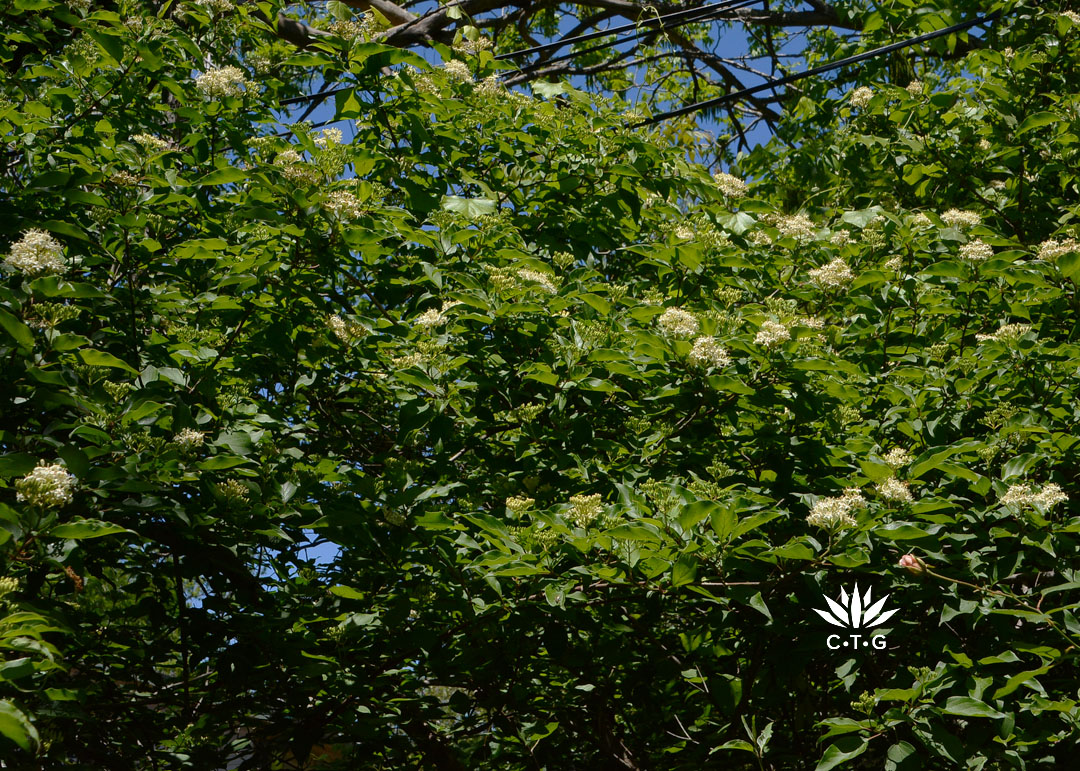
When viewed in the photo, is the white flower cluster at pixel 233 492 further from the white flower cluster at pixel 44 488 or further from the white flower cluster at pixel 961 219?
the white flower cluster at pixel 961 219

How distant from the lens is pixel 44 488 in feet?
6.05

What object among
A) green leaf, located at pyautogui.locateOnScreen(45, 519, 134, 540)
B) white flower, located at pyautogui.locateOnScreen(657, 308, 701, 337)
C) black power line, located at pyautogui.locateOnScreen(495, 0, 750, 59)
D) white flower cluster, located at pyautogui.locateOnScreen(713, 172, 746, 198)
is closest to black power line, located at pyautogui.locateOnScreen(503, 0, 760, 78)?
black power line, located at pyautogui.locateOnScreen(495, 0, 750, 59)

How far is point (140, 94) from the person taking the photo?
130 inches

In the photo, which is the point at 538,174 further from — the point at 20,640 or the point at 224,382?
the point at 20,640

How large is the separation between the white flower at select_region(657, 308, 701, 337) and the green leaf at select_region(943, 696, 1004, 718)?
111cm

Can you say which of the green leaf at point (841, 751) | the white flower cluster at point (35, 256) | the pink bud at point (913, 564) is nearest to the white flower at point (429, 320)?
the white flower cluster at point (35, 256)

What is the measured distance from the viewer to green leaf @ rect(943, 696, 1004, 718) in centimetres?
212

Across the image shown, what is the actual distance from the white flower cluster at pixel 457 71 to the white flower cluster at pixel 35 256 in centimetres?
165

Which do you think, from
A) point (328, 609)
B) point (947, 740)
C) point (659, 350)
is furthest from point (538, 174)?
point (947, 740)

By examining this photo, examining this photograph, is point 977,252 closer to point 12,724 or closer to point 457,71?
point 457,71

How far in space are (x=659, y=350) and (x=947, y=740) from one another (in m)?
1.17

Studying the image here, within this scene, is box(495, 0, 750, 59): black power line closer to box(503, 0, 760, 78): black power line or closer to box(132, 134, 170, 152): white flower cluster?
box(503, 0, 760, 78): black power line

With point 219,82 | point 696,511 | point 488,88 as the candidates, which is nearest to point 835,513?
point 696,511

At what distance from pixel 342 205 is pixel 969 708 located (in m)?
2.05
